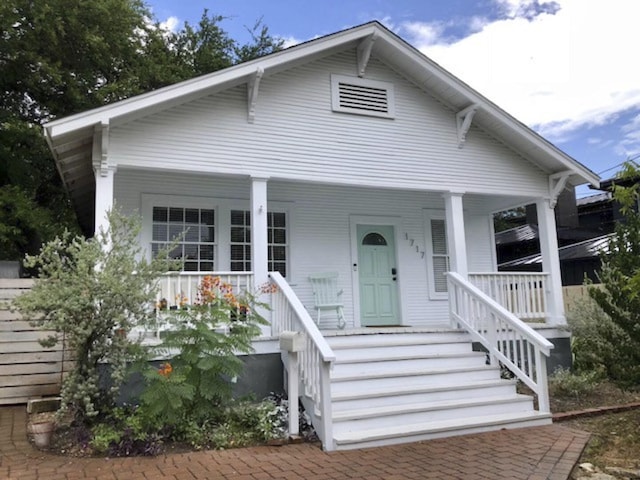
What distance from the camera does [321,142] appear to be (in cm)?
751

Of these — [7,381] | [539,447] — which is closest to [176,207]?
[7,381]

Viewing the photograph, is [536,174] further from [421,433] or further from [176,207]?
[176,207]

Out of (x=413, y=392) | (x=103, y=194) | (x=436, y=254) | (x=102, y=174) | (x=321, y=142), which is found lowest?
(x=413, y=392)

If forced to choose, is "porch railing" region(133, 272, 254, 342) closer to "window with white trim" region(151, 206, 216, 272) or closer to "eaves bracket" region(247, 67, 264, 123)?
"window with white trim" region(151, 206, 216, 272)

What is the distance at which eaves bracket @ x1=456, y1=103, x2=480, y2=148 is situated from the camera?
26.9 feet

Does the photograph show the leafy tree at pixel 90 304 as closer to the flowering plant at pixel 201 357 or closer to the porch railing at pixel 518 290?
the flowering plant at pixel 201 357

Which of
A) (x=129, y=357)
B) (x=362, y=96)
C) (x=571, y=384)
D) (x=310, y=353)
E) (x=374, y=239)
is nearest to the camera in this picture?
(x=129, y=357)

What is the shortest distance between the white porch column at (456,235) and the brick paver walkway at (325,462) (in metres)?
3.35

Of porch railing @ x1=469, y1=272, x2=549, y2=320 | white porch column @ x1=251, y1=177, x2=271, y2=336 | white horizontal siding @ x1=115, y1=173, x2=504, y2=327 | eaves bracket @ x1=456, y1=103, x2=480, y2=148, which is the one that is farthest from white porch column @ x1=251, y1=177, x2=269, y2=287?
eaves bracket @ x1=456, y1=103, x2=480, y2=148

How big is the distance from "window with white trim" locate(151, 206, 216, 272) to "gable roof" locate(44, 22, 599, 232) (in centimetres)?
135

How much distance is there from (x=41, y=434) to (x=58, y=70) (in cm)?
984

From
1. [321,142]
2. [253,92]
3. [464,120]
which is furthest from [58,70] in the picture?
[464,120]

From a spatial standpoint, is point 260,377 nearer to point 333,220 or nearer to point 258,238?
point 258,238

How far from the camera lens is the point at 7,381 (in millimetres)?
5801
